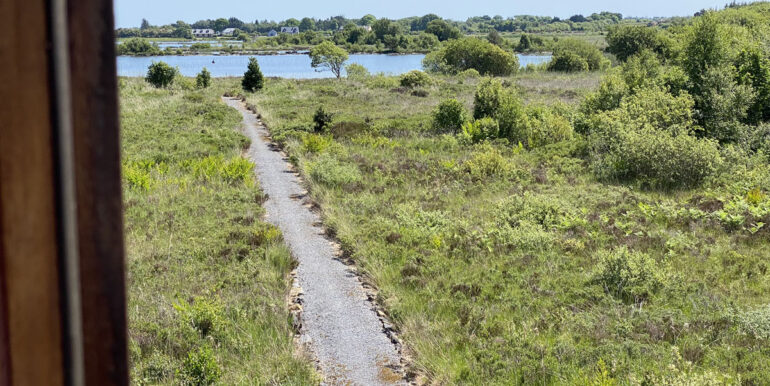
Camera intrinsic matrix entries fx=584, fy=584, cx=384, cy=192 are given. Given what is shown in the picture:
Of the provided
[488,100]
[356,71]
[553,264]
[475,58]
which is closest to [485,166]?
[553,264]

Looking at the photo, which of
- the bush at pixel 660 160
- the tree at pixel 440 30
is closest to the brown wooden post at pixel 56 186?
the bush at pixel 660 160

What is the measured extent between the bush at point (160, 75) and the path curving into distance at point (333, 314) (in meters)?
34.8

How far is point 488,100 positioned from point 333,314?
55.8 ft

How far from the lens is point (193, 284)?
8727 mm

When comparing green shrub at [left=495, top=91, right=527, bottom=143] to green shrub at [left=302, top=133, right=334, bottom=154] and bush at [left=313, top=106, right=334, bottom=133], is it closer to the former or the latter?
green shrub at [left=302, top=133, right=334, bottom=154]

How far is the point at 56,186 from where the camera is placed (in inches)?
22.9

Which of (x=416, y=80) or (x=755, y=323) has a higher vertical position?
(x=416, y=80)

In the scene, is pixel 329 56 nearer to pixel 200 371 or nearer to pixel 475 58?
pixel 475 58

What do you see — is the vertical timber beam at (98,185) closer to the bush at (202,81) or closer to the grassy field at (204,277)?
the grassy field at (204,277)

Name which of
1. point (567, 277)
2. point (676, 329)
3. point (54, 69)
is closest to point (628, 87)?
point (567, 277)

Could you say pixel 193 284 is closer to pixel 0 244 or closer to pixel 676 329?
pixel 676 329

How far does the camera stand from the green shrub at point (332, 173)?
49.1ft

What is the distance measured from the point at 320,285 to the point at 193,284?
6.21ft

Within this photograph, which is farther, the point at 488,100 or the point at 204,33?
the point at 204,33
